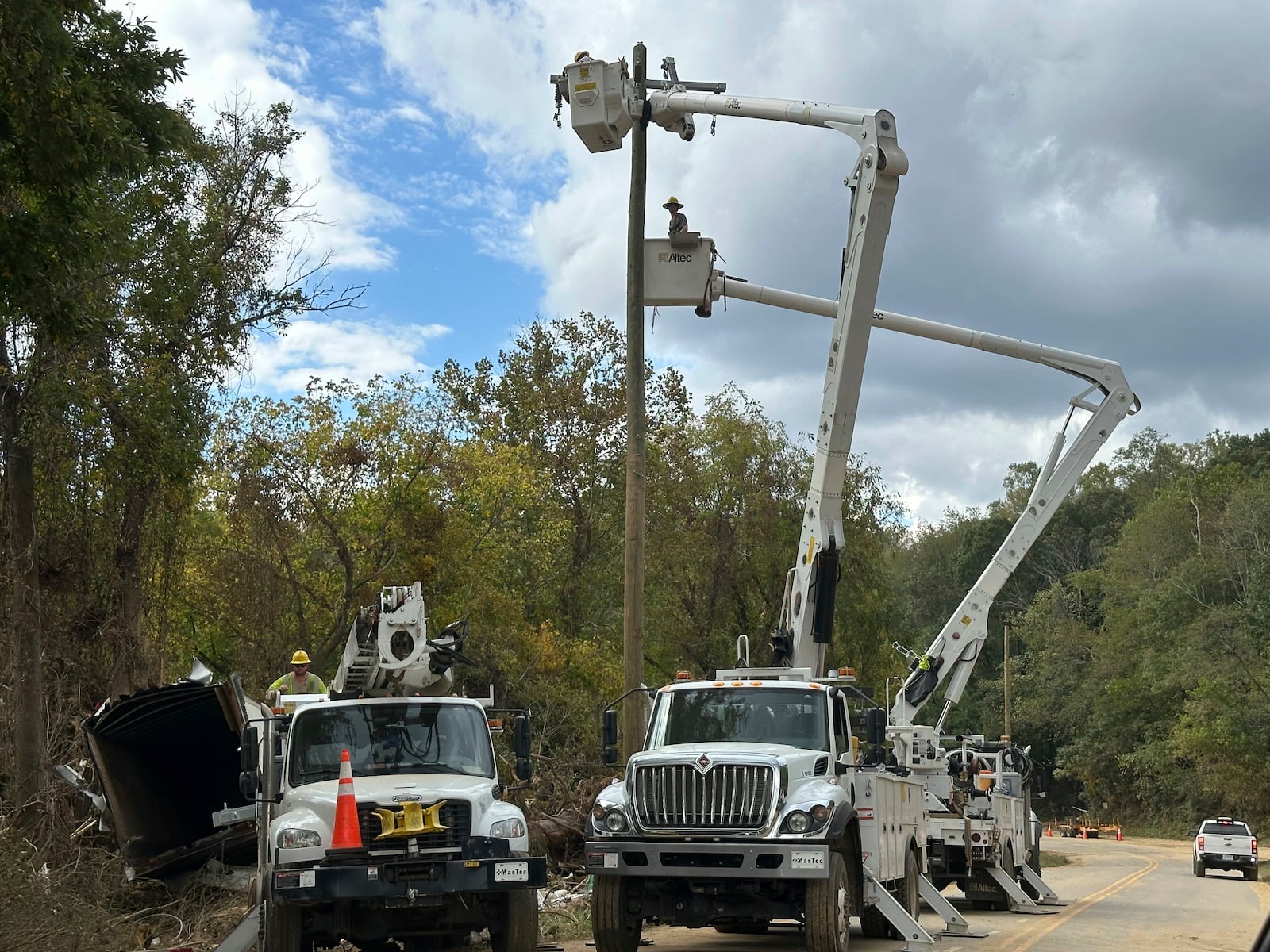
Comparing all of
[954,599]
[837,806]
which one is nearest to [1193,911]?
[837,806]

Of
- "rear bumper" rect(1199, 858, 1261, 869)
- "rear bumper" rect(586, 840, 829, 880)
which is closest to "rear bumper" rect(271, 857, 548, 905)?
"rear bumper" rect(586, 840, 829, 880)

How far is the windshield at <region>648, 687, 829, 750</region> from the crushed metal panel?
4.32 m

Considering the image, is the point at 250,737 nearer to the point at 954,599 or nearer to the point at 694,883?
the point at 694,883

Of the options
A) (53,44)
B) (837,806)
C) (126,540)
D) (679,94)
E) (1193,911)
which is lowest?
(1193,911)

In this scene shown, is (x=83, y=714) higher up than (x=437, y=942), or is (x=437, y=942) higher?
(x=83, y=714)

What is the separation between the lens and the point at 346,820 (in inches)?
447

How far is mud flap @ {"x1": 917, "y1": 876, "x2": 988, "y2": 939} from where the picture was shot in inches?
644

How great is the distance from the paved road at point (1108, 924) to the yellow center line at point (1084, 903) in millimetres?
14

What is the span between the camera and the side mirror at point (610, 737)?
13.8 meters

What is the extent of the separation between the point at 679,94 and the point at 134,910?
38.2 ft

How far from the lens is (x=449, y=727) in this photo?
1307cm

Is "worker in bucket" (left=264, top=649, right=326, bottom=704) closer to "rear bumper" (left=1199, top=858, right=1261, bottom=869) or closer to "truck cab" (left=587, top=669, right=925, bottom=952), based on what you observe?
"truck cab" (left=587, top=669, right=925, bottom=952)

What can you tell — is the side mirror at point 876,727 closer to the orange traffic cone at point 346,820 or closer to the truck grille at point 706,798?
the truck grille at point 706,798

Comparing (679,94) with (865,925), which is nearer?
(865,925)
